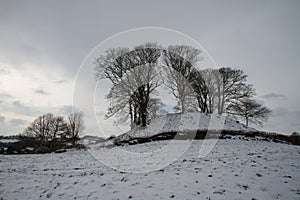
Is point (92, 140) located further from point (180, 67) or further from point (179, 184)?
point (179, 184)

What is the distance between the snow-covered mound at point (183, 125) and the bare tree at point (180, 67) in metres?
5.41

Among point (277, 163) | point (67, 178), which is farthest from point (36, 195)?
point (277, 163)

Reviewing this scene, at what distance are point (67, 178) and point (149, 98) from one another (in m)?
24.3

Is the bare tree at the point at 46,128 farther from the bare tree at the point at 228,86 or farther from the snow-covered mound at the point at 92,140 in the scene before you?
the bare tree at the point at 228,86

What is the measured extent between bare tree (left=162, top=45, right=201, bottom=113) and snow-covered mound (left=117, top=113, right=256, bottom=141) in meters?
5.41

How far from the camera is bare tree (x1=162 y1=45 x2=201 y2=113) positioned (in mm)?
37812

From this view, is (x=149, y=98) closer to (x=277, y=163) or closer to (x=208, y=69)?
(x=208, y=69)

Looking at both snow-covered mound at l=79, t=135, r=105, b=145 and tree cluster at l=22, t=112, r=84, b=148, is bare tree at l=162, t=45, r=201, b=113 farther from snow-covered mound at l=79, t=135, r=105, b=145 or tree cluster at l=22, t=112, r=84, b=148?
tree cluster at l=22, t=112, r=84, b=148

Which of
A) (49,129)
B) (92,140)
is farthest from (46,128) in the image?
(92,140)

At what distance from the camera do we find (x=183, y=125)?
2970cm

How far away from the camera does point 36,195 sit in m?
8.51

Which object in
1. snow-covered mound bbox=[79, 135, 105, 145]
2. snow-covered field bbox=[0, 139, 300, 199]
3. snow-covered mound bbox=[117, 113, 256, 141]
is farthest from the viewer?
snow-covered mound bbox=[79, 135, 105, 145]

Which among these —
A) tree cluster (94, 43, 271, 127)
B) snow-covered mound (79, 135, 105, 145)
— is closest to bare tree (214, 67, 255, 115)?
tree cluster (94, 43, 271, 127)

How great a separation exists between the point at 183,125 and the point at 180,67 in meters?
12.6
